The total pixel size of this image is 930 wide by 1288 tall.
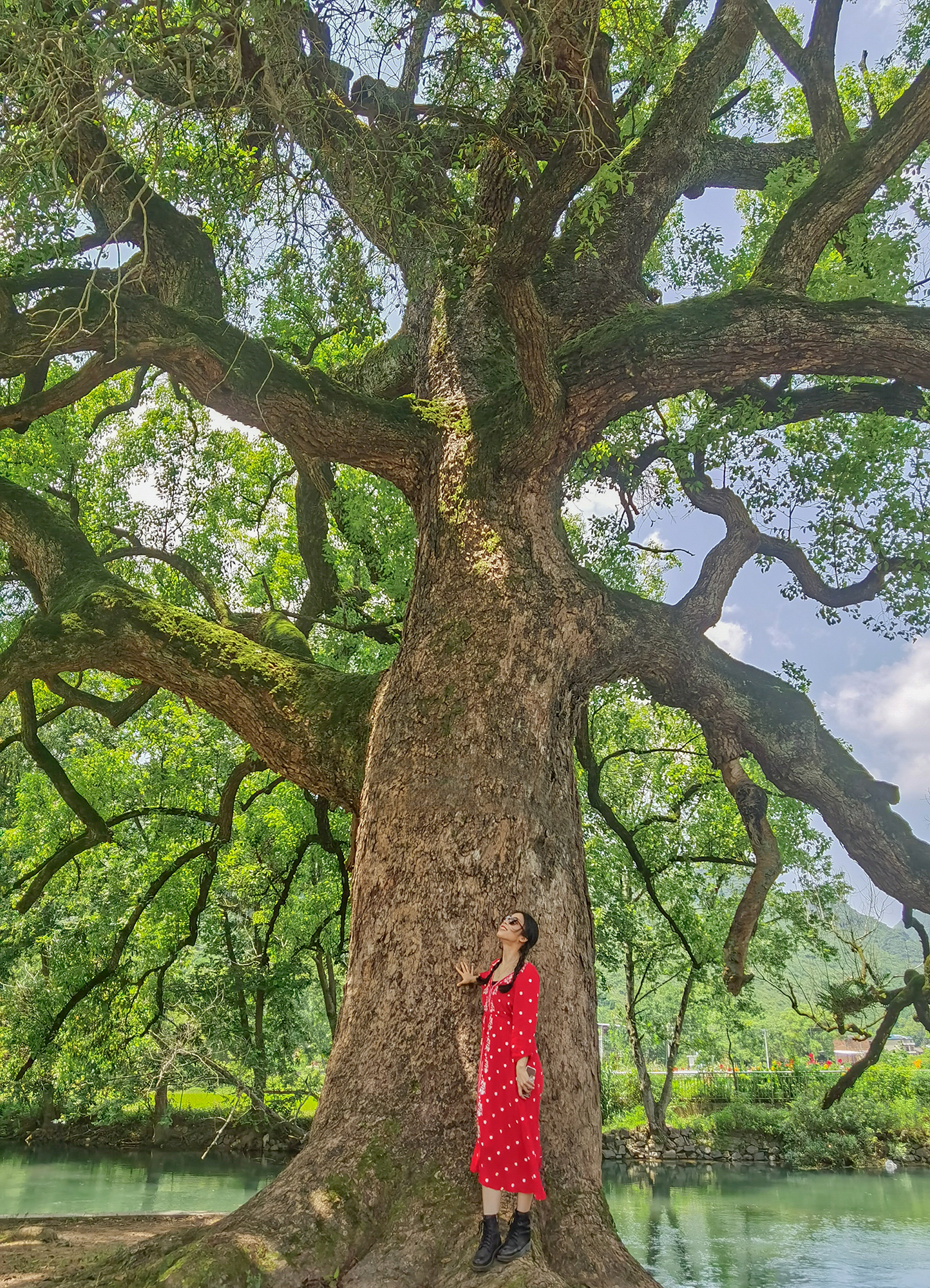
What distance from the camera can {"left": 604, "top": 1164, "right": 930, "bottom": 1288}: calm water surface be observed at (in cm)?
850

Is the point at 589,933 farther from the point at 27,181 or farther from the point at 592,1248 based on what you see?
the point at 27,181

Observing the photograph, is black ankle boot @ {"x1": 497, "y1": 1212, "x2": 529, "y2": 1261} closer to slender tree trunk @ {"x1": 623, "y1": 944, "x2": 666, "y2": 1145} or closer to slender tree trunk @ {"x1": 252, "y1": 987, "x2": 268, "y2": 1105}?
slender tree trunk @ {"x1": 252, "y1": 987, "x2": 268, "y2": 1105}

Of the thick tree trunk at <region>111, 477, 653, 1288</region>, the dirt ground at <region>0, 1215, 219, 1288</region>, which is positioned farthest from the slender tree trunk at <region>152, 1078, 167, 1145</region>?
the thick tree trunk at <region>111, 477, 653, 1288</region>

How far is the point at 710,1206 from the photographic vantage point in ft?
42.7

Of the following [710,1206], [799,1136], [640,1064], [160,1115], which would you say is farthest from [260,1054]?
[799,1136]

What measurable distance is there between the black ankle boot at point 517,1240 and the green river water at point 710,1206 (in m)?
5.83

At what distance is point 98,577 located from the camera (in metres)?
6.39

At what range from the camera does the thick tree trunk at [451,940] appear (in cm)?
348

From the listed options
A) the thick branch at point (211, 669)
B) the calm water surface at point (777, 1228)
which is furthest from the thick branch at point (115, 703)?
the calm water surface at point (777, 1228)

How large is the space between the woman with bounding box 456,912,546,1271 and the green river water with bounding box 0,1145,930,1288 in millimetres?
5850

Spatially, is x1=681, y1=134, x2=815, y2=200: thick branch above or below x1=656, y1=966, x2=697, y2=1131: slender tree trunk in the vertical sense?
above

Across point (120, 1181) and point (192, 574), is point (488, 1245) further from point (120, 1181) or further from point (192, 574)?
point (120, 1181)

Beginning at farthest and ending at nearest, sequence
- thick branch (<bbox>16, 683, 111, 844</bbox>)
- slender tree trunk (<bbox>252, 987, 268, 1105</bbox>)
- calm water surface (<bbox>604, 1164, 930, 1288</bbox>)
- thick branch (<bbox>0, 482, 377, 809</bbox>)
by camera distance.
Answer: slender tree trunk (<bbox>252, 987, 268, 1105</bbox>)
calm water surface (<bbox>604, 1164, 930, 1288</bbox>)
thick branch (<bbox>16, 683, 111, 844</bbox>)
thick branch (<bbox>0, 482, 377, 809</bbox>)

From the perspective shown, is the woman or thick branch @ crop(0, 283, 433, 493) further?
thick branch @ crop(0, 283, 433, 493)
